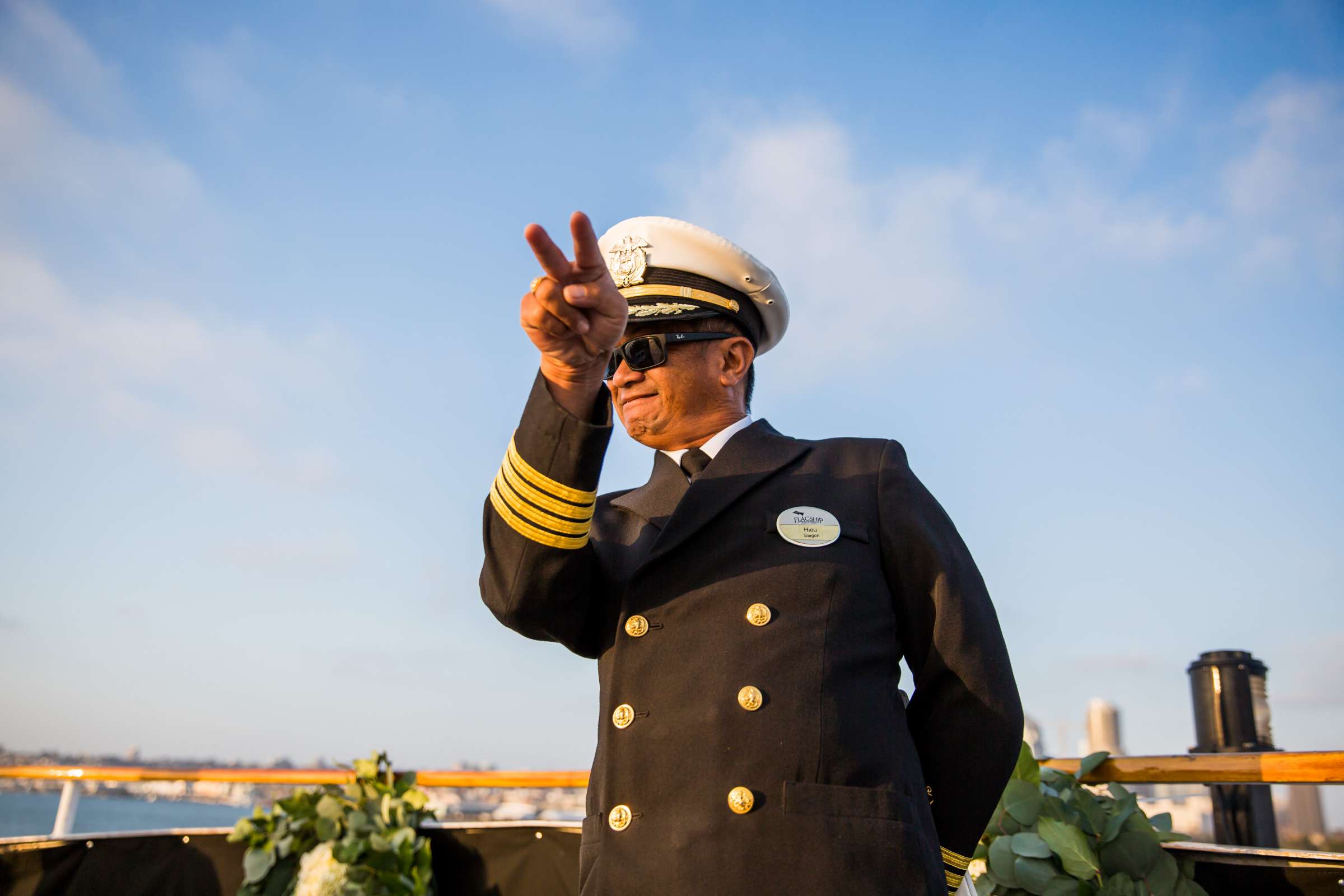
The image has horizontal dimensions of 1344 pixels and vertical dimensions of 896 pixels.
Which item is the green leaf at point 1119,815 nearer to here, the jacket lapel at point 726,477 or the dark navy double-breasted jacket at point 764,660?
the dark navy double-breasted jacket at point 764,660

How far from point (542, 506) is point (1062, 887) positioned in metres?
2.08

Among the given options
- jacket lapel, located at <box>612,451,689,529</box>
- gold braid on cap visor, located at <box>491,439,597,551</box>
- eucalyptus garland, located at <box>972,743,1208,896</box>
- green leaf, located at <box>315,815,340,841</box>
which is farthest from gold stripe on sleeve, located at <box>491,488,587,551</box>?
green leaf, located at <box>315,815,340,841</box>

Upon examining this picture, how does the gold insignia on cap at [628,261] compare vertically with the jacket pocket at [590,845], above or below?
above

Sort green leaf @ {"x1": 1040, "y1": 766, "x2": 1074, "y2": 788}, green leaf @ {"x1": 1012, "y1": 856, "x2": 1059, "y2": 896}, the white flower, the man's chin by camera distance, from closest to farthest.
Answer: the man's chin, green leaf @ {"x1": 1012, "y1": 856, "x2": 1059, "y2": 896}, green leaf @ {"x1": 1040, "y1": 766, "x2": 1074, "y2": 788}, the white flower

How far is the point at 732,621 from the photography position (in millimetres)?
1941

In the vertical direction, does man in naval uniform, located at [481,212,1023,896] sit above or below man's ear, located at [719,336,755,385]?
below

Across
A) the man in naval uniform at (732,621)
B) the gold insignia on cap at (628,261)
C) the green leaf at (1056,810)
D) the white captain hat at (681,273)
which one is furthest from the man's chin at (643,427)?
the green leaf at (1056,810)

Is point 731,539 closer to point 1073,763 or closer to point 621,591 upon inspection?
point 621,591

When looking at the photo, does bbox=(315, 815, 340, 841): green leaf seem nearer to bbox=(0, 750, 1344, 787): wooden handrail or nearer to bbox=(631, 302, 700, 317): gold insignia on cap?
bbox=(0, 750, 1344, 787): wooden handrail

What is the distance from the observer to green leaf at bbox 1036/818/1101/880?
114 inches

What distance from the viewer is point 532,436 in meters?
1.88

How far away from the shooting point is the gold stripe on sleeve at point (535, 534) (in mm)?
1905

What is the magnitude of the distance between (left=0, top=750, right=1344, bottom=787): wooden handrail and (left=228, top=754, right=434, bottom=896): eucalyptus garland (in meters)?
0.17

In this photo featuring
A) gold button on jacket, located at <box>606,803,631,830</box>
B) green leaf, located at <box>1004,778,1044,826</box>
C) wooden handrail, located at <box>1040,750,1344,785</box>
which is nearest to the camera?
gold button on jacket, located at <box>606,803,631,830</box>
